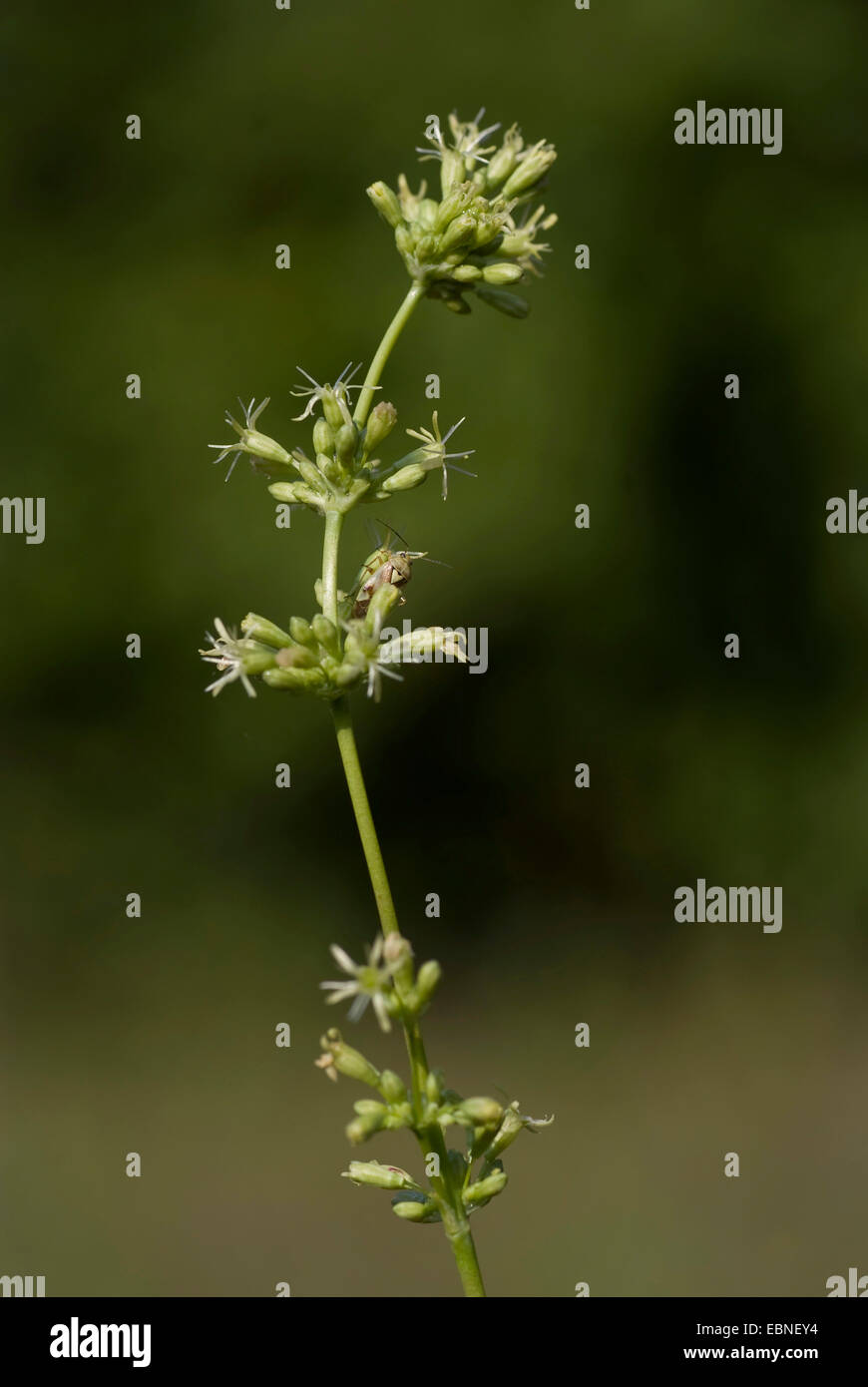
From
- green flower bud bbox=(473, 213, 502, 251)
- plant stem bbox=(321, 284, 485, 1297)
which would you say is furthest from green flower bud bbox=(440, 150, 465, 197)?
plant stem bbox=(321, 284, 485, 1297)

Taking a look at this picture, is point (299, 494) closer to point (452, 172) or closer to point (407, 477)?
point (407, 477)

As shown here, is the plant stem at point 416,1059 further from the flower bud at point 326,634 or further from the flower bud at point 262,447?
the flower bud at point 262,447

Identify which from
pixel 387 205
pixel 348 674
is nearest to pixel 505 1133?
pixel 348 674

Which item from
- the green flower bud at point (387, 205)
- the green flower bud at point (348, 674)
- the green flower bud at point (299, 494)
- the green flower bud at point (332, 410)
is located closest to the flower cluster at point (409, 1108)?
the green flower bud at point (348, 674)

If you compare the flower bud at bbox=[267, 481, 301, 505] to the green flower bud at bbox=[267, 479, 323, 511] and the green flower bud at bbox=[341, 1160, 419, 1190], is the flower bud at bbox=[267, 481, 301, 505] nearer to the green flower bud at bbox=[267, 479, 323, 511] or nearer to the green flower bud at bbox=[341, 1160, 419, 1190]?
the green flower bud at bbox=[267, 479, 323, 511]

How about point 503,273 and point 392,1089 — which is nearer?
point 392,1089

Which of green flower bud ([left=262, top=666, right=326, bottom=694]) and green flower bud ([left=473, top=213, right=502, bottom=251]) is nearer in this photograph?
green flower bud ([left=262, top=666, right=326, bottom=694])
